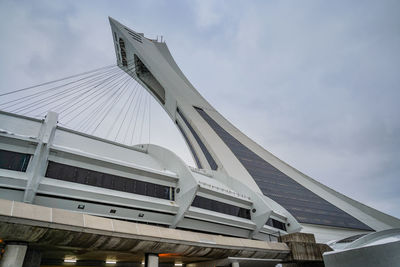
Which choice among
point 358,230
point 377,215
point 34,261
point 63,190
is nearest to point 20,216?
point 34,261

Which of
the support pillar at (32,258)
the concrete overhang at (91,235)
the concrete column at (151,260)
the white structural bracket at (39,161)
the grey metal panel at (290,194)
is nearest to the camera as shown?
the concrete overhang at (91,235)

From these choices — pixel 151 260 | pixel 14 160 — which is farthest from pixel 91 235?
pixel 14 160

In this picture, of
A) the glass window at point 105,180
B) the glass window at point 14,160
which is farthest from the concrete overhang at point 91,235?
the glass window at point 14,160

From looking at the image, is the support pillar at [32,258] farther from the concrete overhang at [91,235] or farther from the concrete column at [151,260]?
the concrete column at [151,260]

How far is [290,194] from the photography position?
3684 centimetres

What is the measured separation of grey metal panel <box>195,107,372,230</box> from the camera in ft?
111

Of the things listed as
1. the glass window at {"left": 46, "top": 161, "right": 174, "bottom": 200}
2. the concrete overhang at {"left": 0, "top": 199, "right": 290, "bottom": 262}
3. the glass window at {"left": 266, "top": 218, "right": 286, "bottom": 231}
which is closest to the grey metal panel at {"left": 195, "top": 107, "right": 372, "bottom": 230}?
the glass window at {"left": 266, "top": 218, "right": 286, "bottom": 231}

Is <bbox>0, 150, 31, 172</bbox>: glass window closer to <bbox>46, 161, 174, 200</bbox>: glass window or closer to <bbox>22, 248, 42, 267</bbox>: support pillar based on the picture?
<bbox>46, 161, 174, 200</bbox>: glass window

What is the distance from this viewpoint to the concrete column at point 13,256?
8.91 metres

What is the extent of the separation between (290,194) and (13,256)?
113 ft

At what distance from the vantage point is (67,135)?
18891 millimetres

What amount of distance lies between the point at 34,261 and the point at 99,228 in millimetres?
4997

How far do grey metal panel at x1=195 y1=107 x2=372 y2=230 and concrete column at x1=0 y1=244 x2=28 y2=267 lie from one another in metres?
28.7

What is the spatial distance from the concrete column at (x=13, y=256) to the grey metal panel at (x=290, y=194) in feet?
94.2
